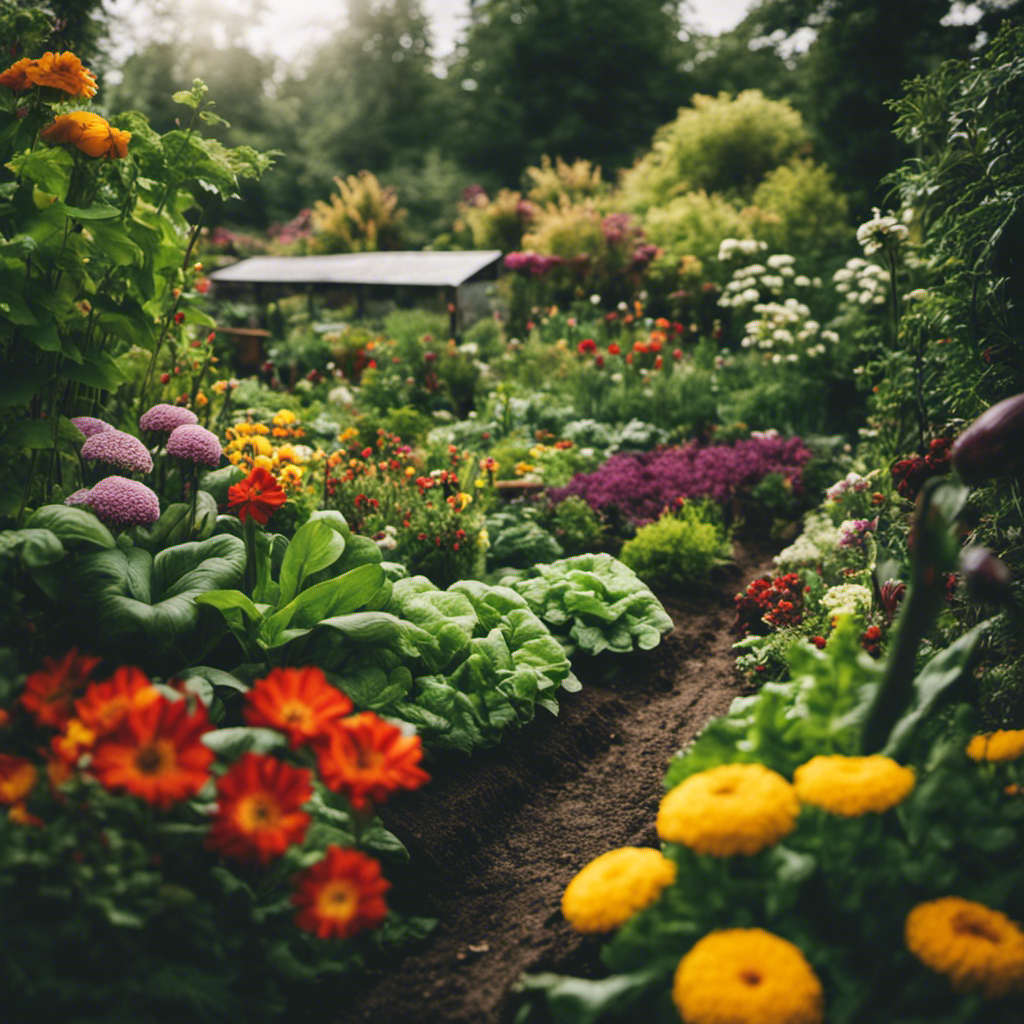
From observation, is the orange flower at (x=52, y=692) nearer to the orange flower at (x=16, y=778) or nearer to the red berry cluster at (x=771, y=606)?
the orange flower at (x=16, y=778)

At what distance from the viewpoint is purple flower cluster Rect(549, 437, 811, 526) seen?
16.4 feet

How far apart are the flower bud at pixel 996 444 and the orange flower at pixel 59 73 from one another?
261 cm

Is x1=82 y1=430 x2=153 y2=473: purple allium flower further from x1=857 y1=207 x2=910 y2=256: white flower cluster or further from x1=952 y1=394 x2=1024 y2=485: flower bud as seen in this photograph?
x1=857 y1=207 x2=910 y2=256: white flower cluster

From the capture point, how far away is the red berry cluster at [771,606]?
339 cm

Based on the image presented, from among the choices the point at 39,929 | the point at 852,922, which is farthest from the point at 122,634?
the point at 852,922

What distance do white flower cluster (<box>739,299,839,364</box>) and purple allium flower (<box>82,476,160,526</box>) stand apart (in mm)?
5755

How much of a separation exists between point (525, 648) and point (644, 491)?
7.79ft

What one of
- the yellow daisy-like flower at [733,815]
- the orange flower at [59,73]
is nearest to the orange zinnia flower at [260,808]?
the yellow daisy-like flower at [733,815]

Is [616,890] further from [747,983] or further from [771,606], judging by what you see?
[771,606]

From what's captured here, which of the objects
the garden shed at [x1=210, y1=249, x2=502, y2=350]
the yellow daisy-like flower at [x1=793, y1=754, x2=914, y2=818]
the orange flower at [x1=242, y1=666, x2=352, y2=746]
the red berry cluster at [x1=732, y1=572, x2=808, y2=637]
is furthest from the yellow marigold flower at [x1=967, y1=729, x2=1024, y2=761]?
the garden shed at [x1=210, y1=249, x2=502, y2=350]

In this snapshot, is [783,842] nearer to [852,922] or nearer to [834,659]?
[852,922]

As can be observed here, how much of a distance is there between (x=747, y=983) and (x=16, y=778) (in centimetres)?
130

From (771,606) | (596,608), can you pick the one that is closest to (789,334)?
(771,606)

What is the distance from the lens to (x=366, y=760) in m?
1.46
